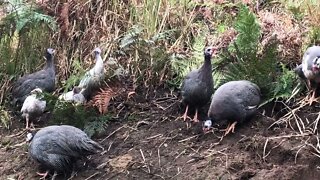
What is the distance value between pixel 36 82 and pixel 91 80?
588 millimetres

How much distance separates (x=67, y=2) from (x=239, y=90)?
256 cm

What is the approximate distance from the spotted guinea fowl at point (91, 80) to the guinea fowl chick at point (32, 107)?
40cm

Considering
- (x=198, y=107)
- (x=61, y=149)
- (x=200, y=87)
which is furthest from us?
(x=198, y=107)

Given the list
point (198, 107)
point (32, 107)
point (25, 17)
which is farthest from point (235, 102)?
point (25, 17)

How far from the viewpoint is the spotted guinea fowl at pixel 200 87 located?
5.87 metres

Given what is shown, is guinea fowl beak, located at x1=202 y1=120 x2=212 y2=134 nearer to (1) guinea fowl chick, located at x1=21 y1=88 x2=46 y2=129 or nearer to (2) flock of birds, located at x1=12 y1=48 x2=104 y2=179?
(2) flock of birds, located at x1=12 y1=48 x2=104 y2=179

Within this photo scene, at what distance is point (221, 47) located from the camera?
22.0 feet

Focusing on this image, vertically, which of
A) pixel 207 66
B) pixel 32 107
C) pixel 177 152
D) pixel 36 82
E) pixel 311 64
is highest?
pixel 311 64

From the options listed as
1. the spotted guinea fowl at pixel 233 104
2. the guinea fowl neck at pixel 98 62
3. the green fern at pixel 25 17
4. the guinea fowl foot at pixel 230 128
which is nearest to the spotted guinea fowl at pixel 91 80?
the guinea fowl neck at pixel 98 62

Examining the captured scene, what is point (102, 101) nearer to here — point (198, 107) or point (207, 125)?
point (198, 107)

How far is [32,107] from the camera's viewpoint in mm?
6246

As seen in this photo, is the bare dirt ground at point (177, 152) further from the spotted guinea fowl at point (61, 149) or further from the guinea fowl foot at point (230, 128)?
the spotted guinea fowl at point (61, 149)

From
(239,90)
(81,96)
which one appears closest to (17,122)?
(81,96)

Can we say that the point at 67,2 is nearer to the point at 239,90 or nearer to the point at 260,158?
the point at 239,90
